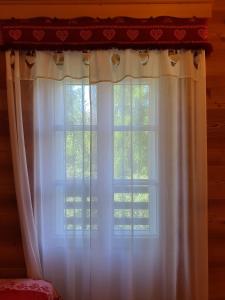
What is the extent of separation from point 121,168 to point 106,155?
0.13m

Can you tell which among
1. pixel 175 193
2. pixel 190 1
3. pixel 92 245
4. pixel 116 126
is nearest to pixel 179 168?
pixel 175 193

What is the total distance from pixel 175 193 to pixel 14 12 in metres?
1.63

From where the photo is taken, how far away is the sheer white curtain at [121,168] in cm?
246

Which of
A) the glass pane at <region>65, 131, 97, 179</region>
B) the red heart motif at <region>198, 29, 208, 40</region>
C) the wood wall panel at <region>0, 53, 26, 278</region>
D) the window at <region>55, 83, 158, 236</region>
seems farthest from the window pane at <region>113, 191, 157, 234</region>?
the red heart motif at <region>198, 29, 208, 40</region>

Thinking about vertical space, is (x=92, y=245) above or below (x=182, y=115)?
below

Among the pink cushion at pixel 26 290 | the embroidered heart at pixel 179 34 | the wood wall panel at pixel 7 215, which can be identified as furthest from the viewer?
the wood wall panel at pixel 7 215

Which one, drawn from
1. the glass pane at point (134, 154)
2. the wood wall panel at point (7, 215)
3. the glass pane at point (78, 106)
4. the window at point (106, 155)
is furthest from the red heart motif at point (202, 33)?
the wood wall panel at point (7, 215)

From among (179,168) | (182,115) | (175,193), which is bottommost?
(175,193)

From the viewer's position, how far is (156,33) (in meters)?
2.44

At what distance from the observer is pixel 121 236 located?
2492 millimetres

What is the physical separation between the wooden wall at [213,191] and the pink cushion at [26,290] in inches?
7.8

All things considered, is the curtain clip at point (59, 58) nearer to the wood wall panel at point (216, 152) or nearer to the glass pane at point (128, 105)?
the glass pane at point (128, 105)

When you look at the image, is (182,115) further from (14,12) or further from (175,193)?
(14,12)

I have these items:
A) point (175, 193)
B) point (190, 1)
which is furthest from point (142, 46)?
point (175, 193)
